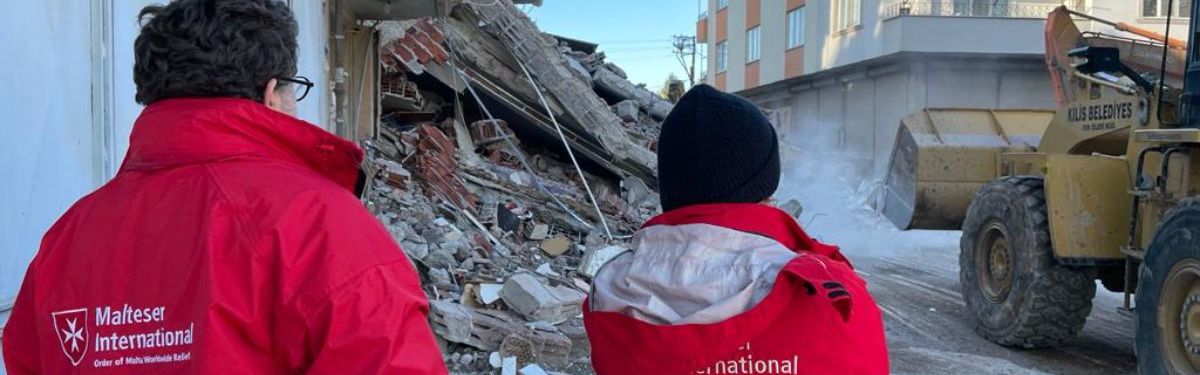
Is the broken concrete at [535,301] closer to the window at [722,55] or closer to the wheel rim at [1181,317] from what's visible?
the wheel rim at [1181,317]

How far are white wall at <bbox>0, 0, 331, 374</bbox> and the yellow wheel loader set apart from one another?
502cm

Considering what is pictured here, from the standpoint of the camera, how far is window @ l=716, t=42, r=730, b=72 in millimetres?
35250

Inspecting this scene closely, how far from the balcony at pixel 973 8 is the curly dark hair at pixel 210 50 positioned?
22065mm

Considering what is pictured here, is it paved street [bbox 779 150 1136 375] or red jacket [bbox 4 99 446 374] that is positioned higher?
red jacket [bbox 4 99 446 374]

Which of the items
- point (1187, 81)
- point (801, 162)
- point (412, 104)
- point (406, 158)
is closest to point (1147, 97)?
point (1187, 81)

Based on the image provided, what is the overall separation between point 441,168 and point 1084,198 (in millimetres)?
7353

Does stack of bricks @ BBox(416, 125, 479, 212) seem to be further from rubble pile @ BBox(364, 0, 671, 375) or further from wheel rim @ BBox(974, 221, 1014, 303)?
wheel rim @ BBox(974, 221, 1014, 303)

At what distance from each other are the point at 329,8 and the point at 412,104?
4.64 meters

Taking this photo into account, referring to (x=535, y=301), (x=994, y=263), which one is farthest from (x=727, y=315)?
(x=994, y=263)

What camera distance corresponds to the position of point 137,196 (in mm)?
1560

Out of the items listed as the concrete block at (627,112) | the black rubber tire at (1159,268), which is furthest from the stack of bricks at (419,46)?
the black rubber tire at (1159,268)

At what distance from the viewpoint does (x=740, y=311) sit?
1.65m

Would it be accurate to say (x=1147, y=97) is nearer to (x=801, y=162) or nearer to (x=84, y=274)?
(x=84, y=274)

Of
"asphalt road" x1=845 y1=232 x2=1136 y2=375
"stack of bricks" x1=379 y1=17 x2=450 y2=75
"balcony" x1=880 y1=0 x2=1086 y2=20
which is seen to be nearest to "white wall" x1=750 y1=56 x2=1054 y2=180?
"balcony" x1=880 y1=0 x2=1086 y2=20
